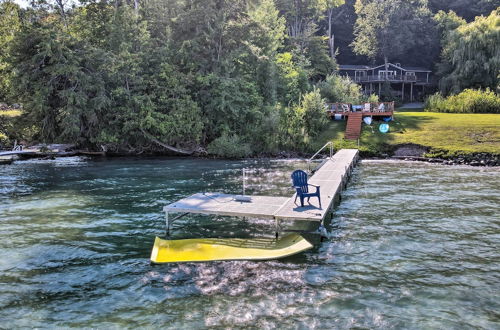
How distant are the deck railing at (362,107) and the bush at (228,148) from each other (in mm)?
12434

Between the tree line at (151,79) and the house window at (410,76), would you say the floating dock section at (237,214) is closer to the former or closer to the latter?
the tree line at (151,79)

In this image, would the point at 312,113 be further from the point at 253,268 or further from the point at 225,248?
the point at 253,268

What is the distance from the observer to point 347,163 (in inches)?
973

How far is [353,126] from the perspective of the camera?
3844 centimetres

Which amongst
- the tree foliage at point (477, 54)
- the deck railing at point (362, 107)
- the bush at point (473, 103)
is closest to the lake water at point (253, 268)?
the deck railing at point (362, 107)

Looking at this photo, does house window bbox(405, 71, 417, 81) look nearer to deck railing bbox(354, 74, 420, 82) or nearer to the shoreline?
deck railing bbox(354, 74, 420, 82)

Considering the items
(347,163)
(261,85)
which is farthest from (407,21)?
(347,163)

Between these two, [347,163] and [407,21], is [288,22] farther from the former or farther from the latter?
[347,163]

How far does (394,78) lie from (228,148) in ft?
157

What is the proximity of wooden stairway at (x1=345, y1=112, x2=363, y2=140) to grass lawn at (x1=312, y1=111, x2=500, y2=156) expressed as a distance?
1.76 ft

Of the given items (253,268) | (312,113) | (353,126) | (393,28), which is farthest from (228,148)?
(393,28)

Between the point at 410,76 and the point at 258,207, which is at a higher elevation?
the point at 410,76

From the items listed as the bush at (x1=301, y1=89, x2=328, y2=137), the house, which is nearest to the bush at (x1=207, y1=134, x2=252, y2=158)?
the bush at (x1=301, y1=89, x2=328, y2=137)

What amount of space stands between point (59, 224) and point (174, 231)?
179 inches
